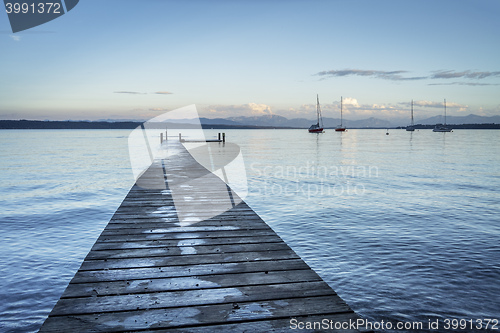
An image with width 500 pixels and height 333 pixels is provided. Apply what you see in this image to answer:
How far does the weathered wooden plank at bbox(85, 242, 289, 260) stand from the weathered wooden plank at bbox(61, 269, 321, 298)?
84 centimetres

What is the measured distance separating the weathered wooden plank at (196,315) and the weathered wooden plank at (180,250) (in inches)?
60.2

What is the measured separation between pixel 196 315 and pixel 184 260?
142cm

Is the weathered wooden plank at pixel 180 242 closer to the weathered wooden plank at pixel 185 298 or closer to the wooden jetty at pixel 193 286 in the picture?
the wooden jetty at pixel 193 286

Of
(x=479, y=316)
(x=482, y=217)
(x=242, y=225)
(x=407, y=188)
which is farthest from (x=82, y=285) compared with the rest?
(x=407, y=188)

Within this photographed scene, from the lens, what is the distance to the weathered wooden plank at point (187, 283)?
137 inches

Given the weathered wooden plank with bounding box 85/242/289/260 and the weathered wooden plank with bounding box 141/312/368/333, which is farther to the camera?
the weathered wooden plank with bounding box 85/242/289/260

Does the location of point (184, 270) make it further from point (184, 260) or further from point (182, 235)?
point (182, 235)

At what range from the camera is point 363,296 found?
5.80 meters

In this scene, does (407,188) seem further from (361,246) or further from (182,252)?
(182,252)

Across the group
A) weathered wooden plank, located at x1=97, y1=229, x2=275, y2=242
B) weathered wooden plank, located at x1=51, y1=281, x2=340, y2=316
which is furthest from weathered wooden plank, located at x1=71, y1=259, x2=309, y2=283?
weathered wooden plank, located at x1=97, y1=229, x2=275, y2=242

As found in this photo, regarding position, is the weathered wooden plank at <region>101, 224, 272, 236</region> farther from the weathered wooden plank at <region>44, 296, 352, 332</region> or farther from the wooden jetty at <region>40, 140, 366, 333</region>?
the weathered wooden plank at <region>44, 296, 352, 332</region>

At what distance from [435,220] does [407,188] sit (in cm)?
656

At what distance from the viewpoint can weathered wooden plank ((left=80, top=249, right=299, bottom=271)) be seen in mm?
4191

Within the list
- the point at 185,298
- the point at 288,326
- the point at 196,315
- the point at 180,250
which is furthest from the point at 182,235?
the point at 288,326
